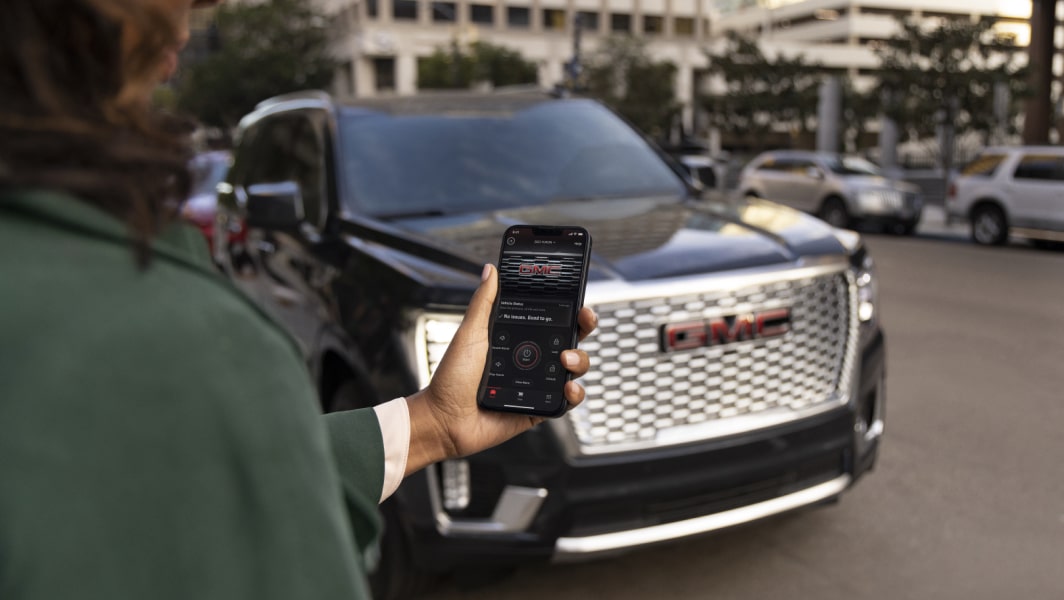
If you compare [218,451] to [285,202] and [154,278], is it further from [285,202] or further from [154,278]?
[285,202]

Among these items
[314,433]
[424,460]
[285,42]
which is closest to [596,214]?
[424,460]

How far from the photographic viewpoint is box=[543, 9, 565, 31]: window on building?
82.9 metres

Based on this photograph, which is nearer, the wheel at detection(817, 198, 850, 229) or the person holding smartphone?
the person holding smartphone

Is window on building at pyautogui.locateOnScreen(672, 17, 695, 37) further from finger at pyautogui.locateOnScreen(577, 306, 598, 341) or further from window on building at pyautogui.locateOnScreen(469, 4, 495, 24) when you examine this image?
finger at pyautogui.locateOnScreen(577, 306, 598, 341)

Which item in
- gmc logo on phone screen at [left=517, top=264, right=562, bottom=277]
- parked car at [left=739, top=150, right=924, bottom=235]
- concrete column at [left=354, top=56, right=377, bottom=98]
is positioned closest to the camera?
gmc logo on phone screen at [left=517, top=264, right=562, bottom=277]

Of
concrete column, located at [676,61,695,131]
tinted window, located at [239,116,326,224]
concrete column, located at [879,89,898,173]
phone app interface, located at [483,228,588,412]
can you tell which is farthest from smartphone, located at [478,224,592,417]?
concrete column, located at [676,61,695,131]

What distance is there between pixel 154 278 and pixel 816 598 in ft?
11.0

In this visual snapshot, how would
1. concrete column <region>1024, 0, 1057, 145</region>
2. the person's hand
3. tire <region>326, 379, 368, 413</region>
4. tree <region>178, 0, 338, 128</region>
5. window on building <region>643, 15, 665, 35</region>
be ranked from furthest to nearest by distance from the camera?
1. window on building <region>643, 15, 665, 35</region>
2. tree <region>178, 0, 338, 128</region>
3. concrete column <region>1024, 0, 1057, 145</region>
4. tire <region>326, 379, 368, 413</region>
5. the person's hand

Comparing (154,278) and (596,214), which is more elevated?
(154,278)

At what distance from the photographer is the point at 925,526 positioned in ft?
14.8

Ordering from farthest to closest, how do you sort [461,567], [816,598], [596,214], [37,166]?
[596,214]
[816,598]
[461,567]
[37,166]

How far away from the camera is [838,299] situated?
3932 millimetres

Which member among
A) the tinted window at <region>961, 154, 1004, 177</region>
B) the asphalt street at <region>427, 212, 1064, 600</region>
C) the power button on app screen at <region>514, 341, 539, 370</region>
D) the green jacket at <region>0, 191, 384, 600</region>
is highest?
the green jacket at <region>0, 191, 384, 600</region>

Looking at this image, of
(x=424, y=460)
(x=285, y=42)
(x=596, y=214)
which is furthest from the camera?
(x=285, y=42)
